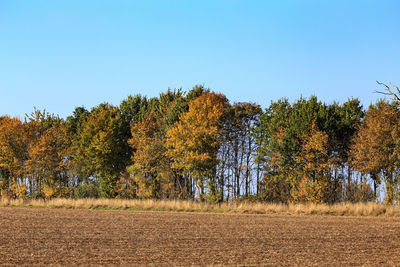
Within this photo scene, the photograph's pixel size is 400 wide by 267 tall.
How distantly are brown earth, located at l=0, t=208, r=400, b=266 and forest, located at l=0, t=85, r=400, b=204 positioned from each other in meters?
18.4

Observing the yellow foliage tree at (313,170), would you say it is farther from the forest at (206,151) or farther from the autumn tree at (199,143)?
the autumn tree at (199,143)

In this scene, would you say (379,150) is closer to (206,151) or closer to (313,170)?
(313,170)

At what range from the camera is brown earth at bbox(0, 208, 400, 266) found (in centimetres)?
1816

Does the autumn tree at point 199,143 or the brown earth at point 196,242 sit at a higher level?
the autumn tree at point 199,143

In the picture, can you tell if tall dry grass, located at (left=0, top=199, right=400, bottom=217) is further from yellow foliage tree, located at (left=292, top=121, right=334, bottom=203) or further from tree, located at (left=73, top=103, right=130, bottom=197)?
tree, located at (left=73, top=103, right=130, bottom=197)

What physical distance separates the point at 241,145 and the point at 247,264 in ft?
141

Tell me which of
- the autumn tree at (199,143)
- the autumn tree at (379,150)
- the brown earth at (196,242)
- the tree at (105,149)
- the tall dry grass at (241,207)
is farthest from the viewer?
the tree at (105,149)

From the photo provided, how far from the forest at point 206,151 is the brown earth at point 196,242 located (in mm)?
18434

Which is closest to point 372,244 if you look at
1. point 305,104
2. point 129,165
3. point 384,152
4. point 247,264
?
point 247,264

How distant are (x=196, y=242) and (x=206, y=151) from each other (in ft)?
105

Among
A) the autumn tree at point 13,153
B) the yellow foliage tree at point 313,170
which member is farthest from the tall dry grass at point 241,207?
the autumn tree at point 13,153

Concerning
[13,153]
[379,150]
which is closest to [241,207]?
[379,150]

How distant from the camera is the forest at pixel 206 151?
51.2m

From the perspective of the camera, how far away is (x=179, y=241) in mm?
22953
